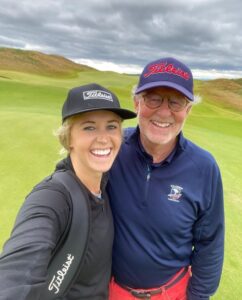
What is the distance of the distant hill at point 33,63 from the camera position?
46.3m

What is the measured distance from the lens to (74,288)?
6.69ft

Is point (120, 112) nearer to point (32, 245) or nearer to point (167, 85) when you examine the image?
point (167, 85)

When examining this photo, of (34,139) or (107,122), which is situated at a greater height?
(107,122)

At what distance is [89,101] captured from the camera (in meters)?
2.16

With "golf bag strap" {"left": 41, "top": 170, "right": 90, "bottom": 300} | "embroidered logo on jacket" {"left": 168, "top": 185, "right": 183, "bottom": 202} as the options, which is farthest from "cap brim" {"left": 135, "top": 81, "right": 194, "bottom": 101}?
"golf bag strap" {"left": 41, "top": 170, "right": 90, "bottom": 300}

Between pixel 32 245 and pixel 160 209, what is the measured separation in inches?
46.7

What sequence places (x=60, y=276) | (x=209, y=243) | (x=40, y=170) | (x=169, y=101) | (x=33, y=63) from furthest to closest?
(x=33, y=63) < (x=40, y=170) < (x=209, y=243) < (x=169, y=101) < (x=60, y=276)

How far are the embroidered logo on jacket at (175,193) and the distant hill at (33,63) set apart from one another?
147ft

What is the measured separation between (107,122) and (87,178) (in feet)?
1.34

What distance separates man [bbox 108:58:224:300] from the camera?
254 cm

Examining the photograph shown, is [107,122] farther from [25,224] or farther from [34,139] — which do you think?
[34,139]

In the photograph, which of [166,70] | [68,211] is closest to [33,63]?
[166,70]

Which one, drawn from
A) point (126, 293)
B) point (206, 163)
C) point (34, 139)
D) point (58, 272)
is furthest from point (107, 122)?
point (34, 139)

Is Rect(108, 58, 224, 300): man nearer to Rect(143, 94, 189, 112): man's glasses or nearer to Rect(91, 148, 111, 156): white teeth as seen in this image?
Rect(143, 94, 189, 112): man's glasses
